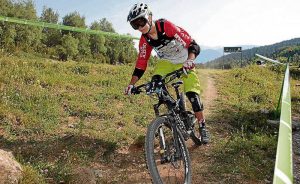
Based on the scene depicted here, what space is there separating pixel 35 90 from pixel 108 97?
2545 millimetres

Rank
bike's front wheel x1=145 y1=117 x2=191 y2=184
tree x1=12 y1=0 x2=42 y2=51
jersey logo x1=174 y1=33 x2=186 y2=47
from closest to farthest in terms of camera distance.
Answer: bike's front wheel x1=145 y1=117 x2=191 y2=184 → jersey logo x1=174 y1=33 x2=186 y2=47 → tree x1=12 y1=0 x2=42 y2=51

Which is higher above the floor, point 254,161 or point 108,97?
point 108,97

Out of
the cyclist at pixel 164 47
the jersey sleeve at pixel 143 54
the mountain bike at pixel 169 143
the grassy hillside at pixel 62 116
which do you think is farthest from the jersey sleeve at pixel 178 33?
the grassy hillside at pixel 62 116

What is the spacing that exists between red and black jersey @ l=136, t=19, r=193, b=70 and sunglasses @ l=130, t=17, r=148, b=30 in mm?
704

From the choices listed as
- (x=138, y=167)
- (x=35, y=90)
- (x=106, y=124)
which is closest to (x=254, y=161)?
(x=138, y=167)

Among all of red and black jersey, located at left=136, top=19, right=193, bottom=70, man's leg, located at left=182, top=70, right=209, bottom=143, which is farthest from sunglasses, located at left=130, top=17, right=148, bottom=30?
man's leg, located at left=182, top=70, right=209, bottom=143

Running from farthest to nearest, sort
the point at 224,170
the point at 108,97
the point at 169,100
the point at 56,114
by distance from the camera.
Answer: the point at 108,97
the point at 56,114
the point at 224,170
the point at 169,100

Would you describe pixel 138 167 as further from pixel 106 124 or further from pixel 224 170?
pixel 106 124

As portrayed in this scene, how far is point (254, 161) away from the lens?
24.9ft

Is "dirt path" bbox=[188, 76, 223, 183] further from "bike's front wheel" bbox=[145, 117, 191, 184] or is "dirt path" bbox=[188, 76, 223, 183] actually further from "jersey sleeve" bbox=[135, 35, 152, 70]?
"jersey sleeve" bbox=[135, 35, 152, 70]

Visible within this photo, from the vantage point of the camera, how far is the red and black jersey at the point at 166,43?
723cm

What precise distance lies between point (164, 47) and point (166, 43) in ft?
0.40

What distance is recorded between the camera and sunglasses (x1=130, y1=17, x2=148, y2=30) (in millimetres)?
6383

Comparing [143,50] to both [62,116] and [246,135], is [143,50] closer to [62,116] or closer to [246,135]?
[62,116]
